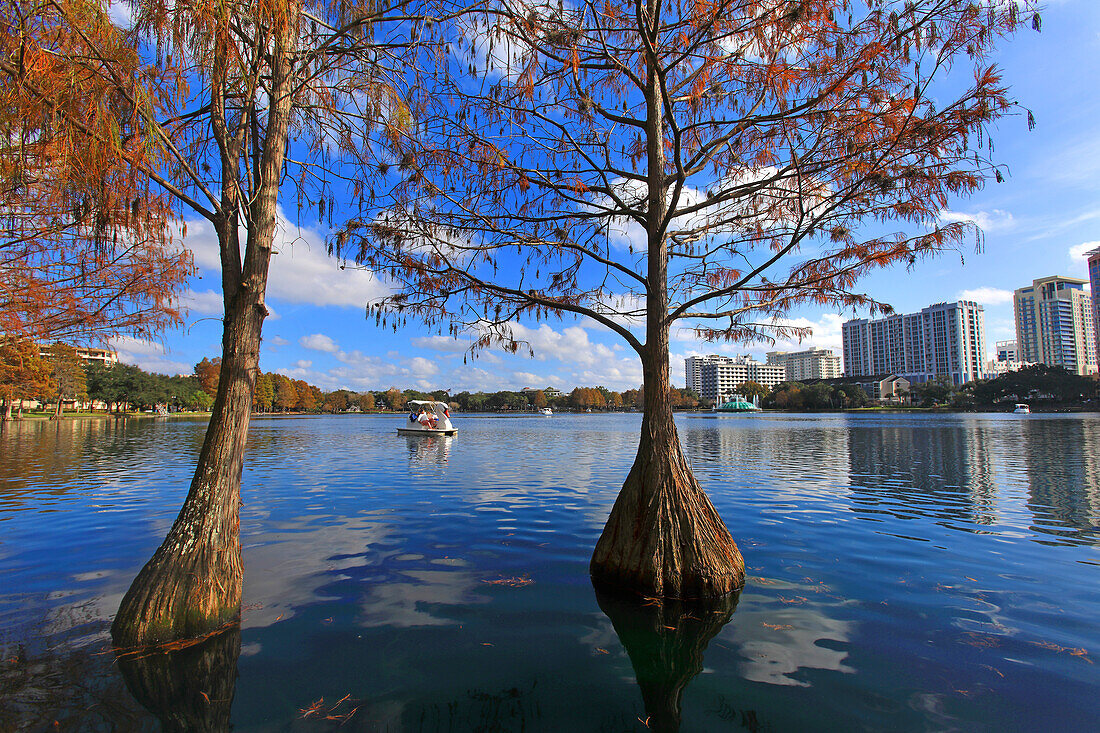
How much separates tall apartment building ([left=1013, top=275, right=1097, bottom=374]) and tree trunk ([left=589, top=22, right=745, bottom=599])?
19820cm

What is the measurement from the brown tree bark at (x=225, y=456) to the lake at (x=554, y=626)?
1.26 ft

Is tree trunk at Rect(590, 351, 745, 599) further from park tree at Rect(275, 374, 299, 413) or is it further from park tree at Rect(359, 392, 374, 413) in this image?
park tree at Rect(359, 392, 374, 413)

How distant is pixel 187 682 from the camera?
4242mm

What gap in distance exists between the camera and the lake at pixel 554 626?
A: 3939 mm

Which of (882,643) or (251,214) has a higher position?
(251,214)

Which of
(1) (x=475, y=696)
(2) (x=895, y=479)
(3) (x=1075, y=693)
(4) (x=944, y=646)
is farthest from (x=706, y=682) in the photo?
(2) (x=895, y=479)

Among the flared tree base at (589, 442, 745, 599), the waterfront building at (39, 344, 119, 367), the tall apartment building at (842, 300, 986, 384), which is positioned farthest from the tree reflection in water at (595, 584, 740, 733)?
the tall apartment building at (842, 300, 986, 384)

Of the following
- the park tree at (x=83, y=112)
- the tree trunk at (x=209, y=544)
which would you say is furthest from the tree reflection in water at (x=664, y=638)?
the park tree at (x=83, y=112)

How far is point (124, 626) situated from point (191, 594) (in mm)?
566

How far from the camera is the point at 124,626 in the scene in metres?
4.73

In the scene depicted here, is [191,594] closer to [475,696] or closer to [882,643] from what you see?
[475,696]

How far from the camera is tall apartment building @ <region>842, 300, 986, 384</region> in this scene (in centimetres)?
14038

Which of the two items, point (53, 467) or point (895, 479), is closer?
point (895, 479)

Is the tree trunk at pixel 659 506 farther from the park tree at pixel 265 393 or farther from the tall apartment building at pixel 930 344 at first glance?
the tall apartment building at pixel 930 344
